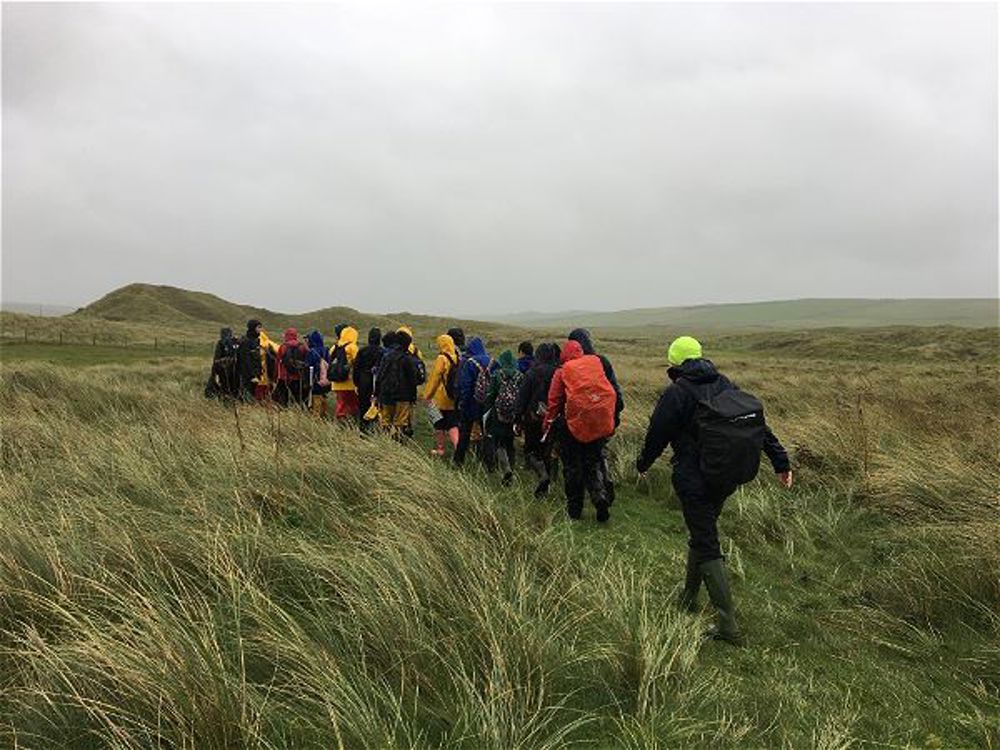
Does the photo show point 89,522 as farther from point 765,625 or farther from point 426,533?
point 765,625

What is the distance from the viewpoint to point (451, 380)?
8.77 meters

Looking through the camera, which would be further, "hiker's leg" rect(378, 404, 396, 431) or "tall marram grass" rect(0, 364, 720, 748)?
"hiker's leg" rect(378, 404, 396, 431)

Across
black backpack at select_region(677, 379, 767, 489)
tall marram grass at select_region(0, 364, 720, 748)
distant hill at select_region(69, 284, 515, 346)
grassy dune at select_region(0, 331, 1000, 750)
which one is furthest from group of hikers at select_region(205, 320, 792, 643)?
distant hill at select_region(69, 284, 515, 346)

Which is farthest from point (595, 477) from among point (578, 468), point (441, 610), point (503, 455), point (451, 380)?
point (441, 610)

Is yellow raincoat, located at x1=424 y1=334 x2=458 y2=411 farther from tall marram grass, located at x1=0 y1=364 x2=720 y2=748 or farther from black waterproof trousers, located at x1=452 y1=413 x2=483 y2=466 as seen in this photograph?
tall marram grass, located at x1=0 y1=364 x2=720 y2=748

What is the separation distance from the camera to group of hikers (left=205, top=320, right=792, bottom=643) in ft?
13.6

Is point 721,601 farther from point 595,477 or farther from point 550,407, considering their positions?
point 550,407

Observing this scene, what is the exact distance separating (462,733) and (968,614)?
404 centimetres

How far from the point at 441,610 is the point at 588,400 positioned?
318 cm

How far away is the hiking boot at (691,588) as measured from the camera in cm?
441

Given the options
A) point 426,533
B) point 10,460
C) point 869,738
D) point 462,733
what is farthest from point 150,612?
point 10,460

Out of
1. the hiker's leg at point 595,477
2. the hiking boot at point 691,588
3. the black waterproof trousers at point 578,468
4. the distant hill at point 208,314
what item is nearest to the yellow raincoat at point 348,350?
the black waterproof trousers at point 578,468

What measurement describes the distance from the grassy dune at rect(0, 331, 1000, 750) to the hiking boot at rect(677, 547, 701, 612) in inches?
11.0

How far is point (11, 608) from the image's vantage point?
11.1ft
